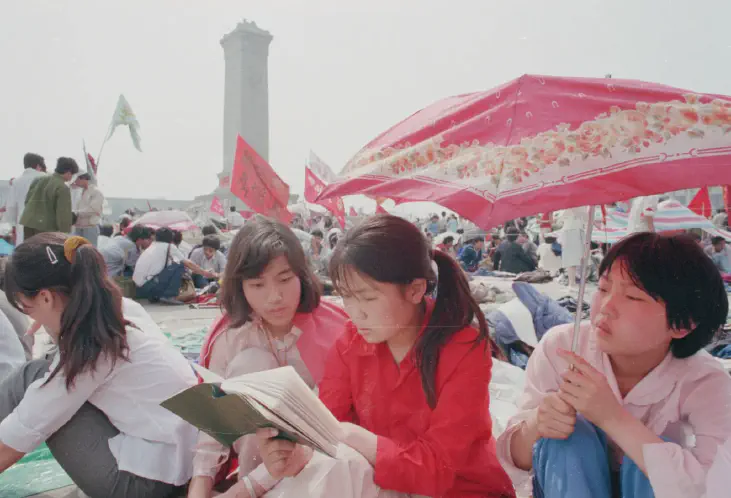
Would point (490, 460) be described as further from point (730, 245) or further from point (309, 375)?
point (730, 245)

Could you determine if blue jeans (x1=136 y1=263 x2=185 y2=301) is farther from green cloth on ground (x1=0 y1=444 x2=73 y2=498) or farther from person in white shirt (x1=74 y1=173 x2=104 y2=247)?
green cloth on ground (x1=0 y1=444 x2=73 y2=498)

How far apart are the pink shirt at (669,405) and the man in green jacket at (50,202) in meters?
4.99

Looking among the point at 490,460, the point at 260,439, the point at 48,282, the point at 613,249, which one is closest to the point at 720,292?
the point at 613,249

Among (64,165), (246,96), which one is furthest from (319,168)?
(246,96)

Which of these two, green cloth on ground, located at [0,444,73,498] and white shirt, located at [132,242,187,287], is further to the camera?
white shirt, located at [132,242,187,287]

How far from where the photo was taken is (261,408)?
1.14 meters

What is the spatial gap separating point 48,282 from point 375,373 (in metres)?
1.03

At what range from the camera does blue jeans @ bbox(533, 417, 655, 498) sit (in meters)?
1.21

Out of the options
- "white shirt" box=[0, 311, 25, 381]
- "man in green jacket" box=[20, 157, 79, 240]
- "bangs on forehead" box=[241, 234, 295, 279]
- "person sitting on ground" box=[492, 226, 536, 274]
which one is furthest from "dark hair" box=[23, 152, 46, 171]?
"person sitting on ground" box=[492, 226, 536, 274]

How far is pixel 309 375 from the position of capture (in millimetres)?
1939

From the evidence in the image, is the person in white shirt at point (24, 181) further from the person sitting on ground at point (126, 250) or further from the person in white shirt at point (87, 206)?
the person sitting on ground at point (126, 250)

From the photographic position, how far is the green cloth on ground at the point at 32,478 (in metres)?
2.09

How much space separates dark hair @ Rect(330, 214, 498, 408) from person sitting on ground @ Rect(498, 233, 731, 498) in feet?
0.99

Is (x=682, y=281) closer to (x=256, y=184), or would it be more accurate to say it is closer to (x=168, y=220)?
(x=256, y=184)
